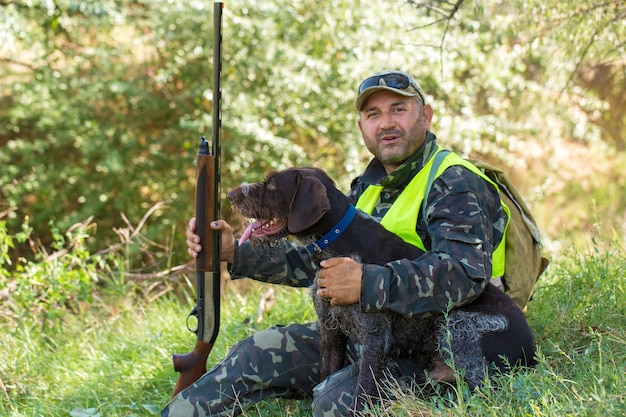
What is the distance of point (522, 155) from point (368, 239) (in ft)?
31.2

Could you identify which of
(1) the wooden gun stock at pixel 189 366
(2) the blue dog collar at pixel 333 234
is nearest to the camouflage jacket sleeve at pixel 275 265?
(1) the wooden gun stock at pixel 189 366

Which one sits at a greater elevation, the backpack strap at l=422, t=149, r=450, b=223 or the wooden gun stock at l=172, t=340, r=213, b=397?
the backpack strap at l=422, t=149, r=450, b=223

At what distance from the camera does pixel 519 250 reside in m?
3.79

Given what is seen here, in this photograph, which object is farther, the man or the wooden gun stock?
the wooden gun stock

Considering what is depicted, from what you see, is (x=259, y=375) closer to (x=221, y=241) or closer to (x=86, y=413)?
(x=221, y=241)

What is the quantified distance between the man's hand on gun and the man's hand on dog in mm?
894

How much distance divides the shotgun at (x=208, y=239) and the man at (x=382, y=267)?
0.28ft

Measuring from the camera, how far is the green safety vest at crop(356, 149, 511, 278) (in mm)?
3660

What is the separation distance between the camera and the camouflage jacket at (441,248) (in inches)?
127

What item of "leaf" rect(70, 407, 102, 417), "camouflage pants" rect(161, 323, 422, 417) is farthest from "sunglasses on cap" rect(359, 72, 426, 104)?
"leaf" rect(70, 407, 102, 417)

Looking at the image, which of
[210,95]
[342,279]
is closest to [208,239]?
[342,279]

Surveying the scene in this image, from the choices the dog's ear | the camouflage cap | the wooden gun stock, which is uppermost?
the camouflage cap

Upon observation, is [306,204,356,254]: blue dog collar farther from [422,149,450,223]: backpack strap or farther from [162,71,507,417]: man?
[422,149,450,223]: backpack strap

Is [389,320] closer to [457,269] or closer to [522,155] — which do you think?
[457,269]
